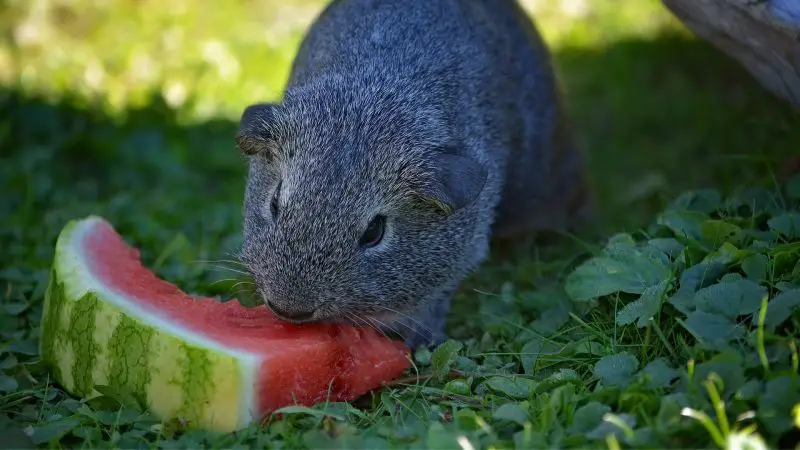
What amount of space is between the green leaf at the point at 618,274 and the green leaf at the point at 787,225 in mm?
547

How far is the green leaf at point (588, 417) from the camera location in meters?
3.39

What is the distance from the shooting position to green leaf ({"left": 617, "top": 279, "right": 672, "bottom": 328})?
3916mm

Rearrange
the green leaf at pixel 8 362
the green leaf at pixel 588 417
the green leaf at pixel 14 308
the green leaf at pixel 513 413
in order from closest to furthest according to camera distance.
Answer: the green leaf at pixel 588 417 → the green leaf at pixel 513 413 → the green leaf at pixel 8 362 → the green leaf at pixel 14 308

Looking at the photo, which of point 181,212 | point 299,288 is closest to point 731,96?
point 181,212

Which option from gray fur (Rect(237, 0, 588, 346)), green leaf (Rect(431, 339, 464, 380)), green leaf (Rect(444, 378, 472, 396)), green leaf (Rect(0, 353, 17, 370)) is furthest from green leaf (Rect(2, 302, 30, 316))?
green leaf (Rect(444, 378, 472, 396))

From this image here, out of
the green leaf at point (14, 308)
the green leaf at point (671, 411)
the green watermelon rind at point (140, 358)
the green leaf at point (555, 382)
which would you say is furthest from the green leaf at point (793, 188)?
the green leaf at point (14, 308)

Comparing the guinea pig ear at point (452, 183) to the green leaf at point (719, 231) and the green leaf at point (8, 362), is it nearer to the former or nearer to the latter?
the green leaf at point (719, 231)

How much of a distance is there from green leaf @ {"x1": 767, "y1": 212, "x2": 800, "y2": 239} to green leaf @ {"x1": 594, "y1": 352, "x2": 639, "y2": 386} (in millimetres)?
1060

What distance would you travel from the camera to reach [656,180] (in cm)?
696

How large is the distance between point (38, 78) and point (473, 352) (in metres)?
4.98

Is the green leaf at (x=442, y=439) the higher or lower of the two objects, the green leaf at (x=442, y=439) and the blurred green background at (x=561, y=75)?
the lower

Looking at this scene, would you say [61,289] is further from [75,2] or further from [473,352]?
[75,2]

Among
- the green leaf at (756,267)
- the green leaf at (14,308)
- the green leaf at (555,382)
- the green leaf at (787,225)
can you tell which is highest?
the green leaf at (787,225)

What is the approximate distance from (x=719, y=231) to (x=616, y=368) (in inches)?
40.8
